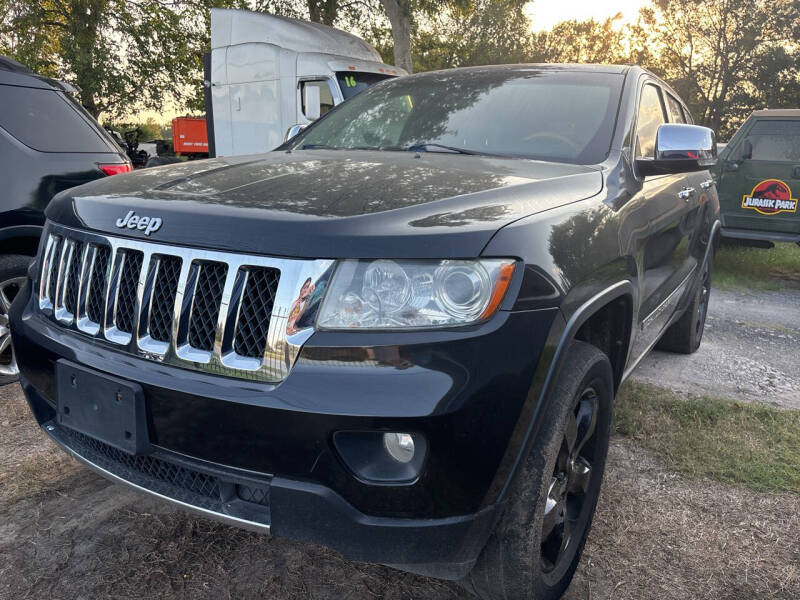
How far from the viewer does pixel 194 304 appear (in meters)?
1.70

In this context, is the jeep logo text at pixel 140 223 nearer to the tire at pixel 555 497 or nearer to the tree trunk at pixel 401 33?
the tire at pixel 555 497

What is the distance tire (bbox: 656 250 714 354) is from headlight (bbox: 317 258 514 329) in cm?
316

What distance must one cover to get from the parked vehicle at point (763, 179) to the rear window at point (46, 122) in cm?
700

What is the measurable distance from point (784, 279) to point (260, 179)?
26.4ft

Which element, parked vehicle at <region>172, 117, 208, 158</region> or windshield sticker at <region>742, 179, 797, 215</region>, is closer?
windshield sticker at <region>742, 179, 797, 215</region>

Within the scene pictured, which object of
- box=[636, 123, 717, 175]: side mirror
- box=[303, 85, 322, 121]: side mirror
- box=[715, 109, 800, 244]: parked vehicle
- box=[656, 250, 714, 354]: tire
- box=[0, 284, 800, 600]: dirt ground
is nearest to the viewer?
box=[0, 284, 800, 600]: dirt ground

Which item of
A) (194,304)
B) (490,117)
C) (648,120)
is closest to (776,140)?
(648,120)

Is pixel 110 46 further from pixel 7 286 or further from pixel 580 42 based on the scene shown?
pixel 580 42

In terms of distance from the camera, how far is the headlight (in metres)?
1.55

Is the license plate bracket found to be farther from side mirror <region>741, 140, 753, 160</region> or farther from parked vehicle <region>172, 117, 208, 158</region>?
parked vehicle <region>172, 117, 208, 158</region>

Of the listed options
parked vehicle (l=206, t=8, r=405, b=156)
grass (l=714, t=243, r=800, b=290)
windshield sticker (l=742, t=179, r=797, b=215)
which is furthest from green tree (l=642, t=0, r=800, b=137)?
windshield sticker (l=742, t=179, r=797, b=215)

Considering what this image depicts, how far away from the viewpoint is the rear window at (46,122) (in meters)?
3.75

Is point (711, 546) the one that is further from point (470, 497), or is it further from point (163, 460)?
point (163, 460)

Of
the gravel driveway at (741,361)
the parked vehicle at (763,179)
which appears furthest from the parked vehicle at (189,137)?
the gravel driveway at (741,361)
